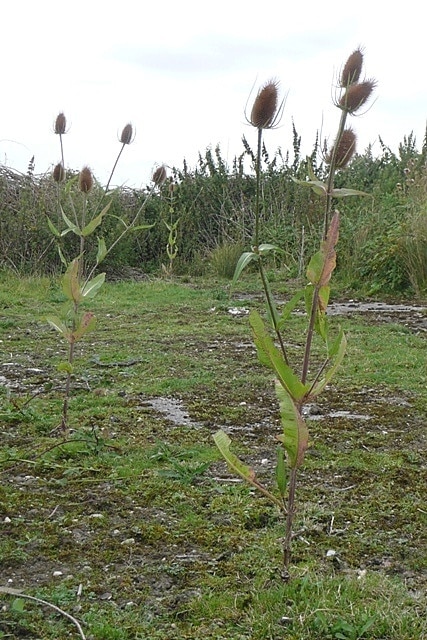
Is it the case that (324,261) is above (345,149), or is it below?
below

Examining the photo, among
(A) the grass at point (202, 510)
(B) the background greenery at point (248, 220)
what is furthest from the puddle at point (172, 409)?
(B) the background greenery at point (248, 220)

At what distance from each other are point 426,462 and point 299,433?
1.49 metres

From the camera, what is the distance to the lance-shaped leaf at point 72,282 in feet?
10.6

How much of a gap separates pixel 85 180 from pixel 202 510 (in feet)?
6.05

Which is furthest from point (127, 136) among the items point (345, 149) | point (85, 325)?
point (345, 149)

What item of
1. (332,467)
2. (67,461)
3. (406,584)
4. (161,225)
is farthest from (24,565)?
(161,225)

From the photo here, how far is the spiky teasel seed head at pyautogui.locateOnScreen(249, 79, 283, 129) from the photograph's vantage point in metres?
2.16

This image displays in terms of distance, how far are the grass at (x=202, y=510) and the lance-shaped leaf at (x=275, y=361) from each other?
0.58 m

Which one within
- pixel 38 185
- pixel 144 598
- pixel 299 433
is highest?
pixel 38 185

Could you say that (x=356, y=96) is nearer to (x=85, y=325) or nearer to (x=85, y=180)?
(x=85, y=325)

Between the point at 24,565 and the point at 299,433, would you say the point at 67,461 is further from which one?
the point at 299,433

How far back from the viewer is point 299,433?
2117 mm

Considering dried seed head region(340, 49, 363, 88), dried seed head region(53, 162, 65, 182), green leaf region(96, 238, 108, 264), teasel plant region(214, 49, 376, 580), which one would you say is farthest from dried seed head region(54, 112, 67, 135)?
dried seed head region(340, 49, 363, 88)

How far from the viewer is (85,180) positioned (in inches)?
153
